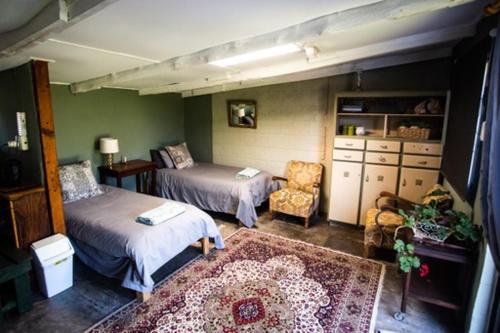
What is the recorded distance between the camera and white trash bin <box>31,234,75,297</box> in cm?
251

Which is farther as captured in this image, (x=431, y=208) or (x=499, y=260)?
(x=431, y=208)

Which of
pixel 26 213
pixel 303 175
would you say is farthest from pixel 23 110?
pixel 303 175

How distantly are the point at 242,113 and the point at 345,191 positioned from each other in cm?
224

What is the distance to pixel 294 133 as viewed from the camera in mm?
4711

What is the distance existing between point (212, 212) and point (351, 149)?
91.9 inches

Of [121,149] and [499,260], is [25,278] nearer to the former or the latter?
[121,149]

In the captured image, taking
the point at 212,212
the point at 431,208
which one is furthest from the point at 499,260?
the point at 212,212

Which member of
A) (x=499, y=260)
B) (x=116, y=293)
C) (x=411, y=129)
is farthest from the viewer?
(x=411, y=129)

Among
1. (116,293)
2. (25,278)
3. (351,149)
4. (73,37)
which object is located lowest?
(116,293)

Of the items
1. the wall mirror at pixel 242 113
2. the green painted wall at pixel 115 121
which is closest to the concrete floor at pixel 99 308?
Result: the green painted wall at pixel 115 121

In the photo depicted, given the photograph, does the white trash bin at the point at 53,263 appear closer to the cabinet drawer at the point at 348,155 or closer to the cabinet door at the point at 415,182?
the cabinet drawer at the point at 348,155

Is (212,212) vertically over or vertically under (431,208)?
under

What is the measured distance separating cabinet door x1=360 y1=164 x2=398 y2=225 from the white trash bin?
3467 mm

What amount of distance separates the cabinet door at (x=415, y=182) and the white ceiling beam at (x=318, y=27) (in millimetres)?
2484
